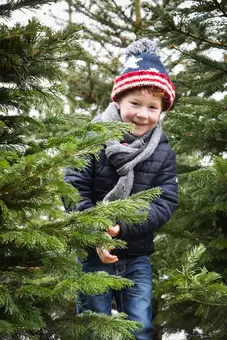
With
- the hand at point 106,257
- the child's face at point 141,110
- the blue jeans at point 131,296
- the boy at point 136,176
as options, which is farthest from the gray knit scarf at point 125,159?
the blue jeans at point 131,296

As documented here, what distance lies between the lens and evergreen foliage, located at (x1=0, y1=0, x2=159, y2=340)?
2.18m

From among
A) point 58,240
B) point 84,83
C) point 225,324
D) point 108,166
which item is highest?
point 84,83

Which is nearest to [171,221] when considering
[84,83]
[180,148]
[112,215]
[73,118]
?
[180,148]

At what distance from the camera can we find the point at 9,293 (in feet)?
7.39

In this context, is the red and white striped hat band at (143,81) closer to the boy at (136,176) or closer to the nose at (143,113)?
the boy at (136,176)

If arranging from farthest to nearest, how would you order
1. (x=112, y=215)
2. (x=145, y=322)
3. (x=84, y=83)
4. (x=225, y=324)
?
(x=84, y=83) → (x=225, y=324) → (x=145, y=322) → (x=112, y=215)

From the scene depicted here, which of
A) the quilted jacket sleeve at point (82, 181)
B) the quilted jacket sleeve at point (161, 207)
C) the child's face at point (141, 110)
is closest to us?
the quilted jacket sleeve at point (161, 207)

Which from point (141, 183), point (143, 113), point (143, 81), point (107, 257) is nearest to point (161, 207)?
point (141, 183)

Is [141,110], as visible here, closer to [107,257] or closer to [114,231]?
[114,231]

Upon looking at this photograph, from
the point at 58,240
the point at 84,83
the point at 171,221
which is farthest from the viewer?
the point at 84,83

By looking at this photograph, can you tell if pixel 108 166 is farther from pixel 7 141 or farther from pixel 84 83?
pixel 84 83

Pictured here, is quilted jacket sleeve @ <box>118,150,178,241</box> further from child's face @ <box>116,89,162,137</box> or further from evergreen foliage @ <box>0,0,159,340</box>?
evergreen foliage @ <box>0,0,159,340</box>

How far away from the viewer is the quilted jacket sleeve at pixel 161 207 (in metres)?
3.11

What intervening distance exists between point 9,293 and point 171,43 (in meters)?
2.61
